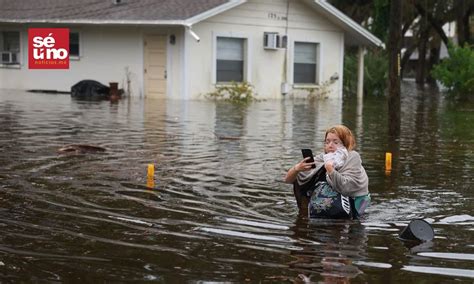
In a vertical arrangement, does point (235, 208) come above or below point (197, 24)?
below

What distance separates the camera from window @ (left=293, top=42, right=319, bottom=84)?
31.8 meters

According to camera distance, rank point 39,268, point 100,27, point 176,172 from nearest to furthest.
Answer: point 39,268, point 176,172, point 100,27

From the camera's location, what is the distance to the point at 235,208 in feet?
27.1

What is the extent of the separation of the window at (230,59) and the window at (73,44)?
573 cm

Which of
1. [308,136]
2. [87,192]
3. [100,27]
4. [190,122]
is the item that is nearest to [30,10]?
[100,27]

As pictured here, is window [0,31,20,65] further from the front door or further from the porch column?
the porch column

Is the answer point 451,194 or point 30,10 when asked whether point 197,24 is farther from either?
point 451,194

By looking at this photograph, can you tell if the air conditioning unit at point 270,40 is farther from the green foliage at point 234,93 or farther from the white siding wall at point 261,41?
the green foliage at point 234,93

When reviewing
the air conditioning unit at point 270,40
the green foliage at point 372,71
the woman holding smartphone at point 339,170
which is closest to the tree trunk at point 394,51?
A: the woman holding smartphone at point 339,170

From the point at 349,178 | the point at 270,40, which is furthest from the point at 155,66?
the point at 349,178

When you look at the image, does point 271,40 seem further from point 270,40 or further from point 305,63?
point 305,63

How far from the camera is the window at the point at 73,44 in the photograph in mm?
31094

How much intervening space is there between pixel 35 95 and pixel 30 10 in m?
5.23

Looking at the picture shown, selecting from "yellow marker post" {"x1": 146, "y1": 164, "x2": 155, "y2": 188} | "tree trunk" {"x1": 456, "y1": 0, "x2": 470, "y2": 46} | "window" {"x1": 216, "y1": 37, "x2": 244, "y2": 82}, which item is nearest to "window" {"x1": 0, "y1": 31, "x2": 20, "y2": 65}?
"window" {"x1": 216, "y1": 37, "x2": 244, "y2": 82}
